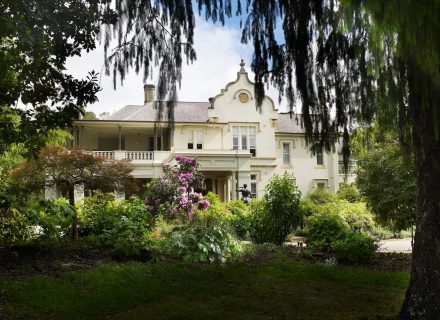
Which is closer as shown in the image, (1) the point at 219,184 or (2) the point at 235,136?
(1) the point at 219,184

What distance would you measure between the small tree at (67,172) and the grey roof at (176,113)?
56.4ft

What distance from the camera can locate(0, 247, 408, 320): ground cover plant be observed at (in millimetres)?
5691

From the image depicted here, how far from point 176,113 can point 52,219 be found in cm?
2057

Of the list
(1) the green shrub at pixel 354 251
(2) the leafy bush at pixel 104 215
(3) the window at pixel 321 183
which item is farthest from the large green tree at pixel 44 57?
(3) the window at pixel 321 183

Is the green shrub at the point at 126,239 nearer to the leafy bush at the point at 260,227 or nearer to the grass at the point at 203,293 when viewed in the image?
the grass at the point at 203,293

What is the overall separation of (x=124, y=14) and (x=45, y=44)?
975 millimetres

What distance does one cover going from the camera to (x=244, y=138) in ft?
102

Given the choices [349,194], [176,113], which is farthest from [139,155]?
[349,194]

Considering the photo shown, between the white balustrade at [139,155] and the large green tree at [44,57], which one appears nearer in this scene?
the large green tree at [44,57]

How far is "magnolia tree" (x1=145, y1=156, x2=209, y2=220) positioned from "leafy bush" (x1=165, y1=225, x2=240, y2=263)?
692 centimetres

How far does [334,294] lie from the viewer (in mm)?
6809

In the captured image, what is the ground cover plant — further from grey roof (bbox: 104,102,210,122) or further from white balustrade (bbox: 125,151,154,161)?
grey roof (bbox: 104,102,210,122)

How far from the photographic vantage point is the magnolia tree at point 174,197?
53.7 ft

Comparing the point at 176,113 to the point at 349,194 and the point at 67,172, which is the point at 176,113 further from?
the point at 67,172
